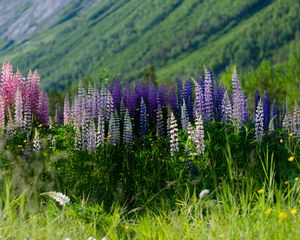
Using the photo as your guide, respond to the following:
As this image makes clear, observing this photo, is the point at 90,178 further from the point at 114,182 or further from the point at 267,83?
the point at 267,83

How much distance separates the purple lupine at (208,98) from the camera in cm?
1049

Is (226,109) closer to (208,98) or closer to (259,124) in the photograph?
(208,98)

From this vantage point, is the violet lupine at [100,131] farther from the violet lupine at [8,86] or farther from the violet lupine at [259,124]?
the violet lupine at [259,124]

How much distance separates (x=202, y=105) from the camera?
10.5m

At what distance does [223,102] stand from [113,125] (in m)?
1.83

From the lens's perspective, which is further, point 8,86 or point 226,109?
point 8,86

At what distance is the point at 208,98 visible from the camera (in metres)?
10.5

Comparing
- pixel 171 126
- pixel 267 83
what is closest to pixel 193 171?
pixel 171 126

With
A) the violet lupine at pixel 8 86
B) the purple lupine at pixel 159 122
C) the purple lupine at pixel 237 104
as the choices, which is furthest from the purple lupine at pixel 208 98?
the violet lupine at pixel 8 86

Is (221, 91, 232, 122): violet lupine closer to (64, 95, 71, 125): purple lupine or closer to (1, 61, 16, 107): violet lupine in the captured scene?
(64, 95, 71, 125): purple lupine

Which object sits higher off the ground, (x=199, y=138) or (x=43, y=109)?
(x=43, y=109)

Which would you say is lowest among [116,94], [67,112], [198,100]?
[198,100]

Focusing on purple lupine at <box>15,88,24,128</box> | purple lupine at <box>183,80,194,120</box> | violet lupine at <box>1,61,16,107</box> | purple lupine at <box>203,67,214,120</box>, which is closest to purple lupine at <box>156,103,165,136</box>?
purple lupine at <box>183,80,194,120</box>

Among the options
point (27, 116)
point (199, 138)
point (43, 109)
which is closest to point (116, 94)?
point (43, 109)
